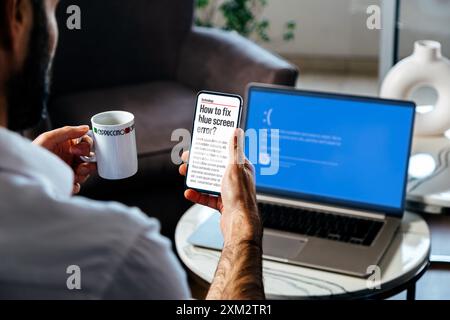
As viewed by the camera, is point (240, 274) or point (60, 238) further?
point (240, 274)

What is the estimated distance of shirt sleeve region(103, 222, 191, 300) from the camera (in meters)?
0.54

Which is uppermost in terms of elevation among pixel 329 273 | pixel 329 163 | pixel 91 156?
pixel 91 156

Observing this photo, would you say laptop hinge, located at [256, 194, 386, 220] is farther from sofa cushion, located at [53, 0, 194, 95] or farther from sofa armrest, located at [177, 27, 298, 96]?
sofa cushion, located at [53, 0, 194, 95]

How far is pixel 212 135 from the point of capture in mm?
846

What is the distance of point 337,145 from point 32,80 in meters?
0.73

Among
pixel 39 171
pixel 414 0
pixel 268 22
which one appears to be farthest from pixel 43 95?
pixel 268 22

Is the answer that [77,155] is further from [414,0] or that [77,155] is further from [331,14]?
[331,14]

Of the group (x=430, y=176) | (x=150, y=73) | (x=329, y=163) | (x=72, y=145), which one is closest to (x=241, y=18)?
(x=150, y=73)

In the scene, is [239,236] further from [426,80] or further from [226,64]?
[226,64]

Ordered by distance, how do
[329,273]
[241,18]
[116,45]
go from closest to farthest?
[329,273] < [116,45] < [241,18]

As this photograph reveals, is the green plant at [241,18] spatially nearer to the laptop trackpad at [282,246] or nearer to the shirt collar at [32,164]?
the laptop trackpad at [282,246]

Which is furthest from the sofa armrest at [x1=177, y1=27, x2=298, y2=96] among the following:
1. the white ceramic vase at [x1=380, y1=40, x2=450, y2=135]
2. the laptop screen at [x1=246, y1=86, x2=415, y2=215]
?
the laptop screen at [x1=246, y1=86, x2=415, y2=215]

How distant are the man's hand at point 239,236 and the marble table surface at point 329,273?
33 centimetres

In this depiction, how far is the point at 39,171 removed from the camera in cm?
55
